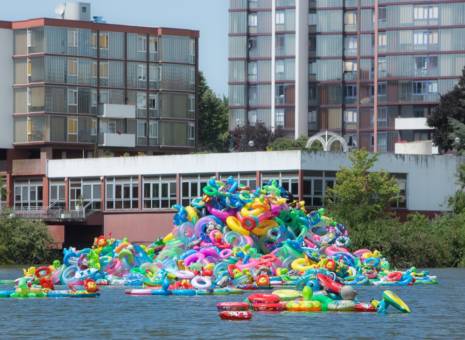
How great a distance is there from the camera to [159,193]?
4481 inches

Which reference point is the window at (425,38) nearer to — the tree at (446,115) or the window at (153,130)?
the tree at (446,115)

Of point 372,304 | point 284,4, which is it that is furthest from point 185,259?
point 284,4

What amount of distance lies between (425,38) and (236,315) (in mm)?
120182

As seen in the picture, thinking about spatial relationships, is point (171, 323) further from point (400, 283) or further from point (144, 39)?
point (144, 39)

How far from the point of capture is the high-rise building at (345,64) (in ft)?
557

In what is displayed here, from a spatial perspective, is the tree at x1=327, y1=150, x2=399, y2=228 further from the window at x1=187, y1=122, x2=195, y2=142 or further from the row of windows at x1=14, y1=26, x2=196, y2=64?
the window at x1=187, y1=122, x2=195, y2=142

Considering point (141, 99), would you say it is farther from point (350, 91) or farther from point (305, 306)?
point (305, 306)

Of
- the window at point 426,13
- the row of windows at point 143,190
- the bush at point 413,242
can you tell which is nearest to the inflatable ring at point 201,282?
the bush at point 413,242

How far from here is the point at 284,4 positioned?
174875 millimetres

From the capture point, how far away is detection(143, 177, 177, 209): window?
371 feet

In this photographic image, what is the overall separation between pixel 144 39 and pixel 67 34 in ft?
23.7

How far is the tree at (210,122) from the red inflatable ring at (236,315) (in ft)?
424

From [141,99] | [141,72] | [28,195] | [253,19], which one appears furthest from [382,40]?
[28,195]

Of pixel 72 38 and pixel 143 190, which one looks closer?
pixel 143 190
